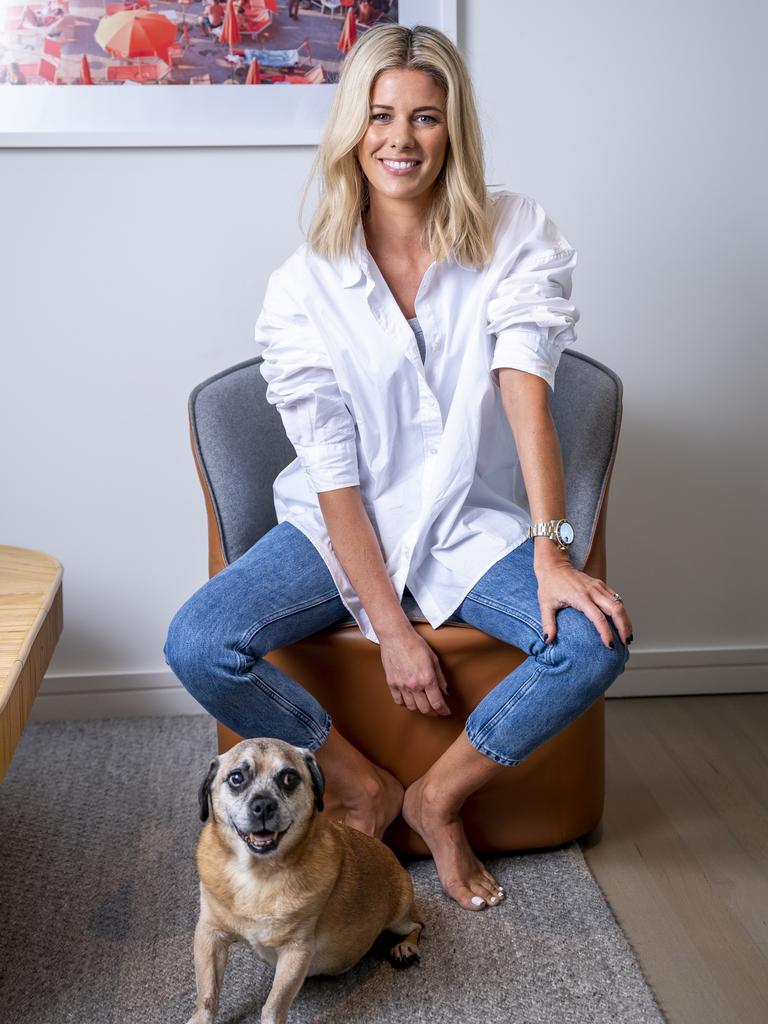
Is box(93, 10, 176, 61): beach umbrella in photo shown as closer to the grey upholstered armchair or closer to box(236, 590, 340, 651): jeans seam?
the grey upholstered armchair

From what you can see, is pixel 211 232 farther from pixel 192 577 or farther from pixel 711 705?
pixel 711 705

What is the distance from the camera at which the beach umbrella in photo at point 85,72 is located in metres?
2.14

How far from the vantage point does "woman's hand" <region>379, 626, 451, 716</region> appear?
5.30 feet

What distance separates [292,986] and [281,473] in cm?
92

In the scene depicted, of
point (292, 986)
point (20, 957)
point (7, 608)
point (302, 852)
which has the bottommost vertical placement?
point (20, 957)

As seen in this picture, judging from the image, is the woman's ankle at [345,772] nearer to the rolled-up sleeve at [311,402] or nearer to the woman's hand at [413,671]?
the woman's hand at [413,671]

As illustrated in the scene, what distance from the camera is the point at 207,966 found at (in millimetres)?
1333

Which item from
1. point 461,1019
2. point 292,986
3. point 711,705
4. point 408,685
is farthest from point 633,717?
point 292,986

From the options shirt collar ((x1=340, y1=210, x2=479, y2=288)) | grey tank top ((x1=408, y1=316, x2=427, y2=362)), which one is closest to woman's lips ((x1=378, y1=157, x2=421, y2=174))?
shirt collar ((x1=340, y1=210, x2=479, y2=288))

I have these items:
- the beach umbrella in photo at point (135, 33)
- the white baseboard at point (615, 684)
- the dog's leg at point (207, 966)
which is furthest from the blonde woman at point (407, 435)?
the white baseboard at point (615, 684)

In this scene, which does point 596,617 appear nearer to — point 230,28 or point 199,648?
point 199,648

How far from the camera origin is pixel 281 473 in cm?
194

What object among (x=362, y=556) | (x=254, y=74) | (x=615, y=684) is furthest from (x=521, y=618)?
(x=254, y=74)

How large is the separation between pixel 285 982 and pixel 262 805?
234 millimetres
